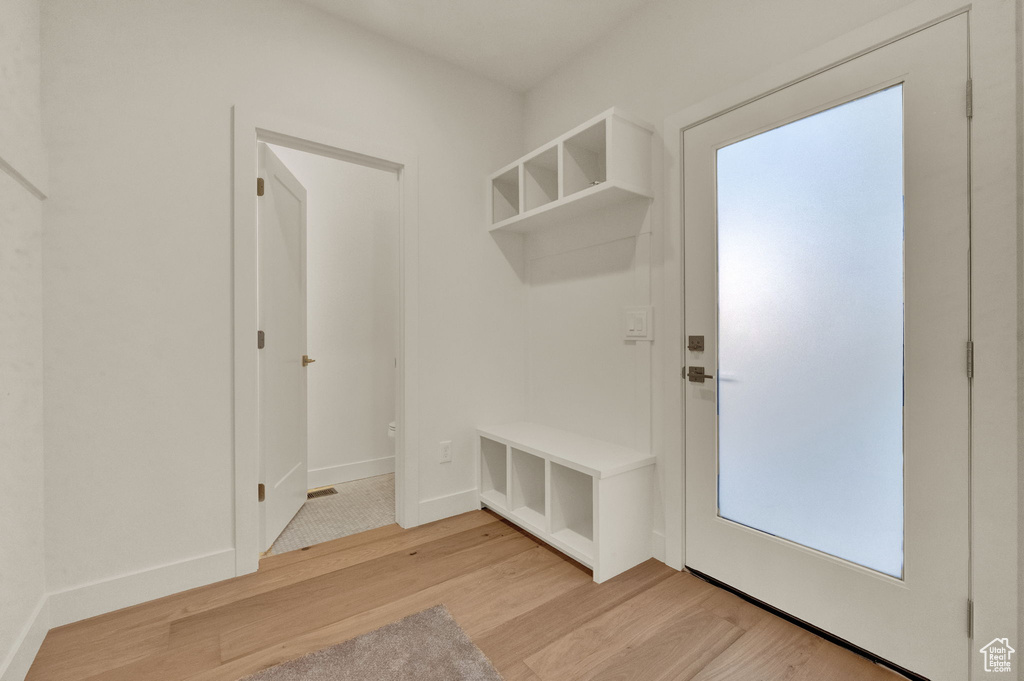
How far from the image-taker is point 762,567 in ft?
5.65

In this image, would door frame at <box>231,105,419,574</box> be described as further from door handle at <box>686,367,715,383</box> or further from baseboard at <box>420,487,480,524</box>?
door handle at <box>686,367,715,383</box>

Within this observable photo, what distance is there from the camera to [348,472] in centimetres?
339

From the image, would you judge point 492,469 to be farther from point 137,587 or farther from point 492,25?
point 492,25

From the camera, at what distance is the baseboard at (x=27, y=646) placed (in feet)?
4.32

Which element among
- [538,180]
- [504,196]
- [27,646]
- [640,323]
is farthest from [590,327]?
[27,646]

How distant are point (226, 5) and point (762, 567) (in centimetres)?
323

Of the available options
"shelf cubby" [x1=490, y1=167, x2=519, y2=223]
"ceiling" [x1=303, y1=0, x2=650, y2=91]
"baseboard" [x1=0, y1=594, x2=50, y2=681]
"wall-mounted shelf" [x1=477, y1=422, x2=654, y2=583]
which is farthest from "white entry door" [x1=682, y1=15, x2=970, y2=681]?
"baseboard" [x1=0, y1=594, x2=50, y2=681]

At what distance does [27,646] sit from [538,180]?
2.81 metres

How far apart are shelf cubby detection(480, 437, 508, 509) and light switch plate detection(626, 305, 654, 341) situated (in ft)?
3.49

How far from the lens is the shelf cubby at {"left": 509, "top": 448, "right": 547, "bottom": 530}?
2.48 metres

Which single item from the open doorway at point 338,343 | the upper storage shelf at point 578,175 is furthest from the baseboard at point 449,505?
the upper storage shelf at point 578,175

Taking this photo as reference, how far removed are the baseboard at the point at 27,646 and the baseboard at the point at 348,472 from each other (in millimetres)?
1613

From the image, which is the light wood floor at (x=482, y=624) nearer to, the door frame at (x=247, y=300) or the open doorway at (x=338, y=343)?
the door frame at (x=247, y=300)

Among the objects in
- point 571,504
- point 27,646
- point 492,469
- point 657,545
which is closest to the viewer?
point 27,646
